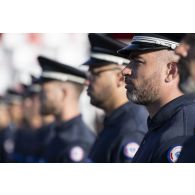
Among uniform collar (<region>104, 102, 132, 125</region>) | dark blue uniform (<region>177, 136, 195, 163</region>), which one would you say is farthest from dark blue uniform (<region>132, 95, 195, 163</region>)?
uniform collar (<region>104, 102, 132, 125</region>)

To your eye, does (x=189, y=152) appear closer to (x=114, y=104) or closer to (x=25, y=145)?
(x=114, y=104)

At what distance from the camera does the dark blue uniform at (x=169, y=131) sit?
455 cm

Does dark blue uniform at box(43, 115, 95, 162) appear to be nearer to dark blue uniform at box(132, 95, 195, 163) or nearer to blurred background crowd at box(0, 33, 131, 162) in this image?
blurred background crowd at box(0, 33, 131, 162)

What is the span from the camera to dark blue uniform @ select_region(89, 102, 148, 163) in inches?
231

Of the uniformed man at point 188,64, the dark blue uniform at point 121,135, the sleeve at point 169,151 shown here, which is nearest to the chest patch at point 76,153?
the dark blue uniform at point 121,135

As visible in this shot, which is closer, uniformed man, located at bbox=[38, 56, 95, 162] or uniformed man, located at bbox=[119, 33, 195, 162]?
uniformed man, located at bbox=[119, 33, 195, 162]

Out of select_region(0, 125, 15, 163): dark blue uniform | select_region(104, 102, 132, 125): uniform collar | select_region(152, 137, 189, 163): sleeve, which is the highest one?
select_region(152, 137, 189, 163): sleeve

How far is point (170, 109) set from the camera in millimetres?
4766

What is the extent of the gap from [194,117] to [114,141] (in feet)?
4.94

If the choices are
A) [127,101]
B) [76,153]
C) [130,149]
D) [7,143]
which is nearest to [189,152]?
[130,149]

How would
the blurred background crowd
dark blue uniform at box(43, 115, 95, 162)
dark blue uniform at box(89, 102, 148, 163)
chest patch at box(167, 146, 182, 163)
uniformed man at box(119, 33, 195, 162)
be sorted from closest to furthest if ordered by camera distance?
chest patch at box(167, 146, 182, 163)
uniformed man at box(119, 33, 195, 162)
dark blue uniform at box(89, 102, 148, 163)
dark blue uniform at box(43, 115, 95, 162)
the blurred background crowd

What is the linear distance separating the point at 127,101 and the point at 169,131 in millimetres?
1961

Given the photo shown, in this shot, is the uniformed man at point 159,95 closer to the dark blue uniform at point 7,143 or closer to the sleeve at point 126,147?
the sleeve at point 126,147

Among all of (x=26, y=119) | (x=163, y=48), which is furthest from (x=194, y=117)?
(x=26, y=119)
